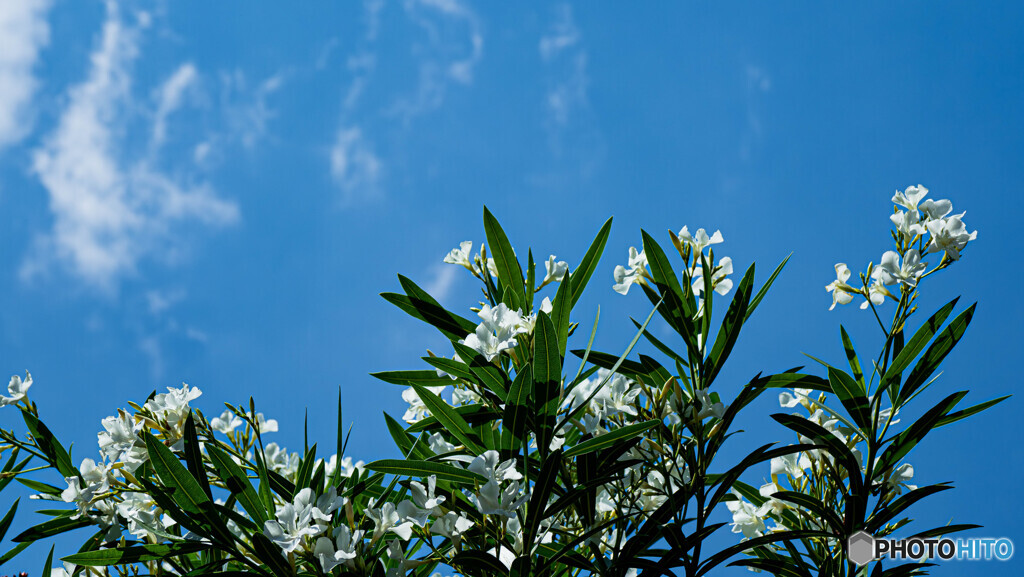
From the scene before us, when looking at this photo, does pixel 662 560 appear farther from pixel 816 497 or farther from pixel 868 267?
pixel 868 267

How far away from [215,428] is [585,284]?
1.05 m

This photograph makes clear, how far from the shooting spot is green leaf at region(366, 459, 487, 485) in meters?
1.46

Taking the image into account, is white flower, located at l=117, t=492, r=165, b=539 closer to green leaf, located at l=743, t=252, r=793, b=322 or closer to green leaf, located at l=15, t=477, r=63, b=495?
green leaf, located at l=15, t=477, r=63, b=495

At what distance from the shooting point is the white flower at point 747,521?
198 cm

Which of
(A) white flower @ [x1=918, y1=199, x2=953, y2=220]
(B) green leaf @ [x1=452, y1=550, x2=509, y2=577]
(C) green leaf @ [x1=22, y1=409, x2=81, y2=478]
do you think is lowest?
(B) green leaf @ [x1=452, y1=550, x2=509, y2=577]

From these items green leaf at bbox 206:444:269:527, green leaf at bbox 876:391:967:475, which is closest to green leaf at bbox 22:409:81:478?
green leaf at bbox 206:444:269:527

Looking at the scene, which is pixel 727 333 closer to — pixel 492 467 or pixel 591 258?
pixel 591 258

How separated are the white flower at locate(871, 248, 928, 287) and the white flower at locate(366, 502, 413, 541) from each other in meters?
1.33

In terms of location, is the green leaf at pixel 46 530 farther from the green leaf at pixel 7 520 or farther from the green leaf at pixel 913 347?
the green leaf at pixel 913 347

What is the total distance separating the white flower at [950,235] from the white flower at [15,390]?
7.87 ft

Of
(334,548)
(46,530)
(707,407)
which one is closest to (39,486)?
(46,530)

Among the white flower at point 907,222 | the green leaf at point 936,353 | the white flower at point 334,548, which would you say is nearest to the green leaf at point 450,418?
the white flower at point 334,548

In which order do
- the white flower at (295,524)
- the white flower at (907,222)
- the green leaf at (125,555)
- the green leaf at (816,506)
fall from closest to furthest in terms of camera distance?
the white flower at (295,524) < the green leaf at (125,555) < the green leaf at (816,506) < the white flower at (907,222)

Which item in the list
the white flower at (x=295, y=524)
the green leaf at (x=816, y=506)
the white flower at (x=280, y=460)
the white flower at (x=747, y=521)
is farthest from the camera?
the white flower at (x=280, y=460)
